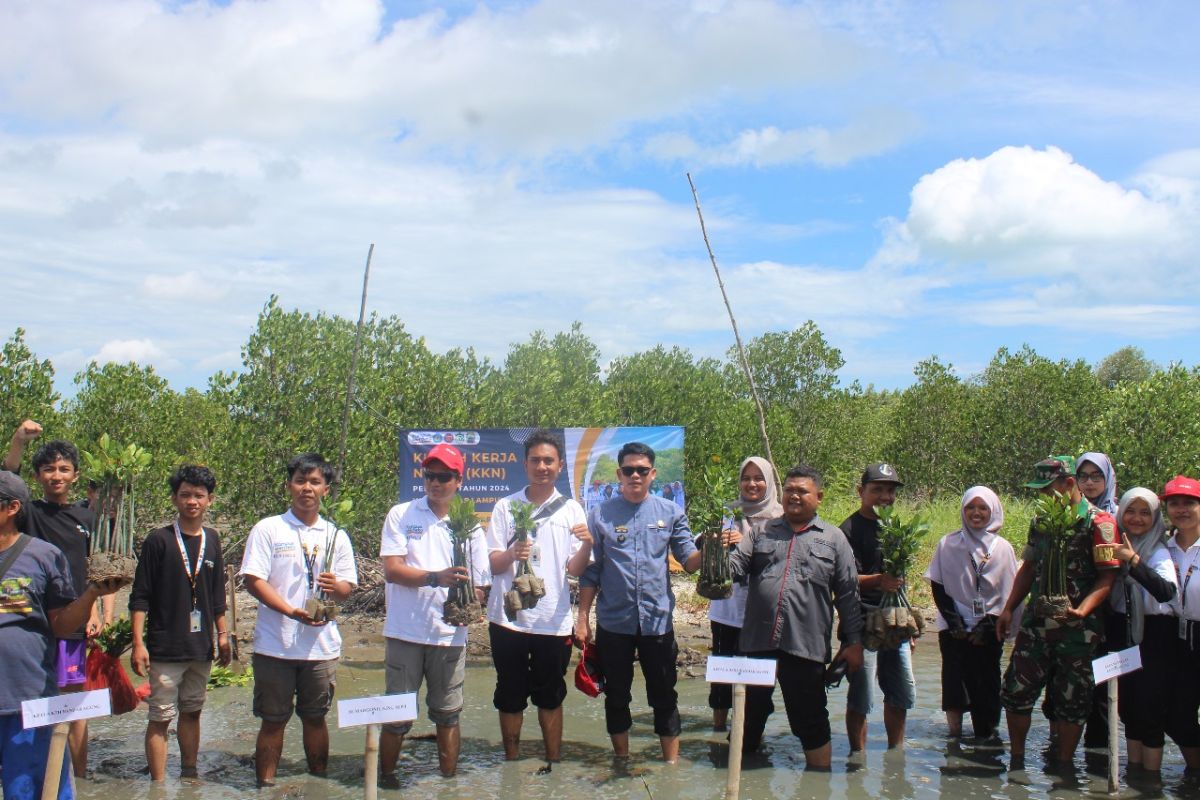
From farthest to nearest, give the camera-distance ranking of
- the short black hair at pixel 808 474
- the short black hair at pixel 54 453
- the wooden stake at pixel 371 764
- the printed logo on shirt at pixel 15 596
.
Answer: the short black hair at pixel 808 474 < the short black hair at pixel 54 453 < the wooden stake at pixel 371 764 < the printed logo on shirt at pixel 15 596

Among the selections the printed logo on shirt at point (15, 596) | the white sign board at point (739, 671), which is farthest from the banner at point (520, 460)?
the printed logo on shirt at point (15, 596)

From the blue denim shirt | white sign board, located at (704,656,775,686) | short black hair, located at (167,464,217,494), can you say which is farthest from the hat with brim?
short black hair, located at (167,464,217,494)

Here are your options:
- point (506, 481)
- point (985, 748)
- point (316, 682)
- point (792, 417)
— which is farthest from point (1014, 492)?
point (316, 682)

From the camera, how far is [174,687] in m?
5.07

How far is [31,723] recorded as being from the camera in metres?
3.70

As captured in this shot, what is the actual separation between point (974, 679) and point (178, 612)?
472 cm

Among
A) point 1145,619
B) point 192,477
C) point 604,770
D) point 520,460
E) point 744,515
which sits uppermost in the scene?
point 520,460

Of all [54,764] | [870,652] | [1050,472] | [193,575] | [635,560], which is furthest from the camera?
[1050,472]

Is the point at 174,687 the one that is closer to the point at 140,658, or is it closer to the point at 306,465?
the point at 140,658

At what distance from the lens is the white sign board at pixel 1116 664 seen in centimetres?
501

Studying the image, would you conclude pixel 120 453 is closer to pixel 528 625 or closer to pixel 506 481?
pixel 528 625

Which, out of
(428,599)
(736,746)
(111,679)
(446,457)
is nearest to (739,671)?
(736,746)

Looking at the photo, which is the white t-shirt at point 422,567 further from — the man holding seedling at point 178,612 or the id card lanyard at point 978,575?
the id card lanyard at point 978,575

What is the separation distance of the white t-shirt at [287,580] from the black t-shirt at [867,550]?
9.84ft
